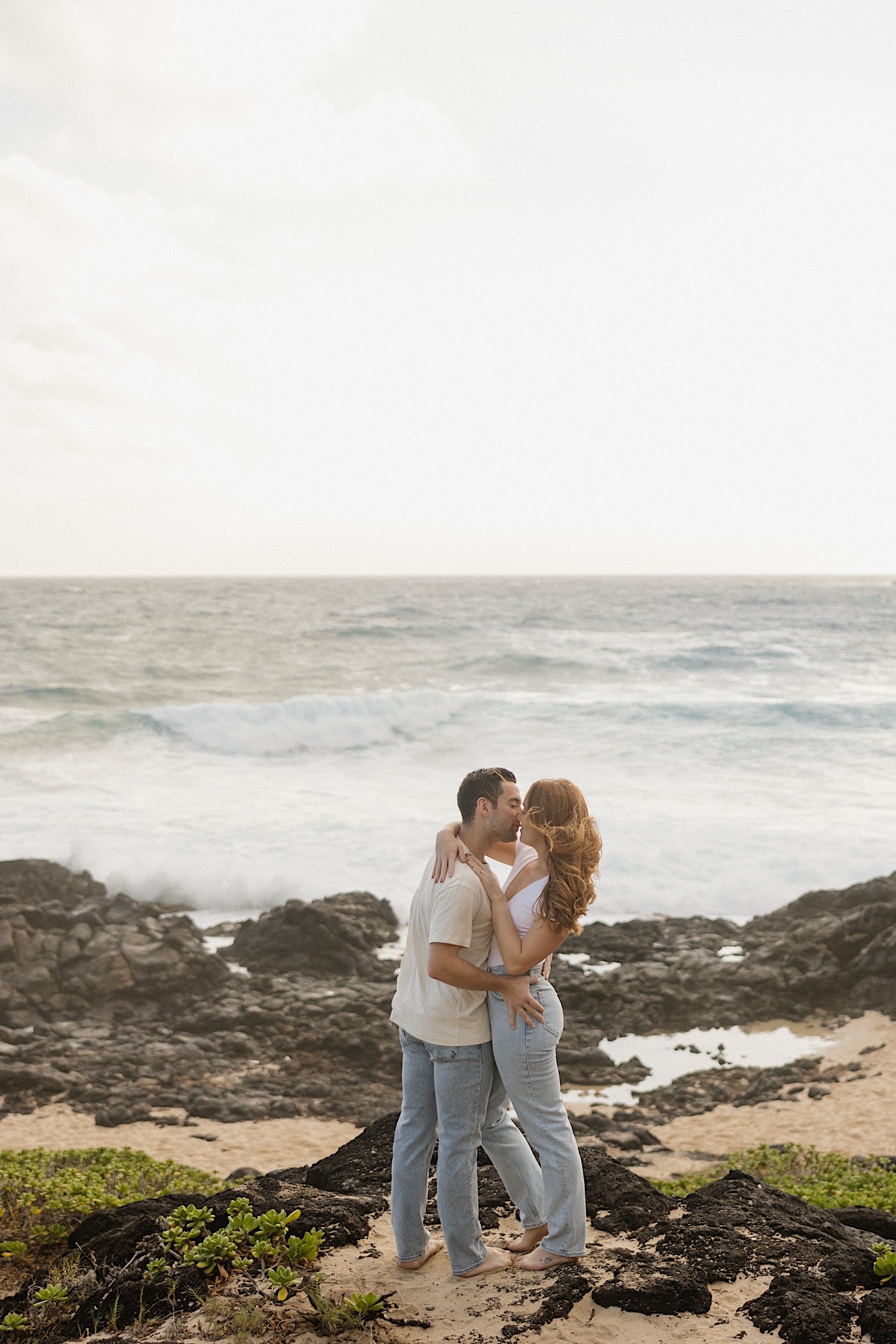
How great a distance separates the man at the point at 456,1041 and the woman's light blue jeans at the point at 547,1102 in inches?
2.6

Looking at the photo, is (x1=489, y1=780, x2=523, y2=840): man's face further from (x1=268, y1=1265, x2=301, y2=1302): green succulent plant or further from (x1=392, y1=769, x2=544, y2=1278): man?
(x1=268, y1=1265, x2=301, y2=1302): green succulent plant

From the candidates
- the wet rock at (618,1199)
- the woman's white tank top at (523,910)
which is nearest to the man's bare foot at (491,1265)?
the wet rock at (618,1199)

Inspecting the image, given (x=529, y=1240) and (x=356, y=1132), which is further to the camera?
(x=356, y=1132)

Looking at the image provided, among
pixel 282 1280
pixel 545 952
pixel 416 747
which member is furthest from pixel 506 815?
pixel 416 747

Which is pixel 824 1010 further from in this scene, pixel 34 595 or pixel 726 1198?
pixel 34 595

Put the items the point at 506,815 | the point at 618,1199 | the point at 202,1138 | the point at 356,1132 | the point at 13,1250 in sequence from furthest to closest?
1. the point at 356,1132
2. the point at 202,1138
3. the point at 13,1250
4. the point at 618,1199
5. the point at 506,815

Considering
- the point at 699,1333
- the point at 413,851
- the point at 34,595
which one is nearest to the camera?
the point at 699,1333

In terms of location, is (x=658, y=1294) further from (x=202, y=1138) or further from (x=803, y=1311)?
(x=202, y=1138)

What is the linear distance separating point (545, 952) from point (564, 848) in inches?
16.2

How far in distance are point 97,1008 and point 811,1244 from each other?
8714 millimetres

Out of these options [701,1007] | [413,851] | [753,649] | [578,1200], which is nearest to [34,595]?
[753,649]

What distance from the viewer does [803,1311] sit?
3588 mm

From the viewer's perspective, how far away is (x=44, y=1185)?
19.3ft

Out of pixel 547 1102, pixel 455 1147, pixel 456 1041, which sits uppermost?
pixel 456 1041
